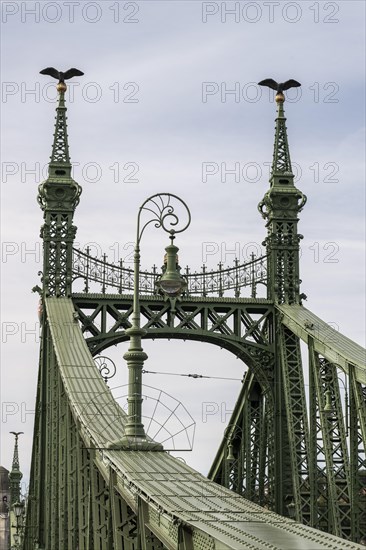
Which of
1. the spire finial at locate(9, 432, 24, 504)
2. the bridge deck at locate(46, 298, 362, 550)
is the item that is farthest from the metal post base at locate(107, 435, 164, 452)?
the spire finial at locate(9, 432, 24, 504)

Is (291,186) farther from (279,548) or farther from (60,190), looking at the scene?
(279,548)

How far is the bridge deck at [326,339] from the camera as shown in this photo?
4847 cm

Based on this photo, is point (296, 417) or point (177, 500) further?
point (296, 417)

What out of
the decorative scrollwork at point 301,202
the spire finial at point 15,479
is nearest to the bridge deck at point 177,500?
the decorative scrollwork at point 301,202

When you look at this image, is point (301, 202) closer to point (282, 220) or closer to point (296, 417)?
point (282, 220)

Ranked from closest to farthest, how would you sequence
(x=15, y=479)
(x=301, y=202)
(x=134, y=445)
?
(x=134, y=445)
(x=301, y=202)
(x=15, y=479)

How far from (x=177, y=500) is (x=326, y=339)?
79.5 ft

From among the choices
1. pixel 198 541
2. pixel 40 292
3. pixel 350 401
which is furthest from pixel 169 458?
pixel 40 292

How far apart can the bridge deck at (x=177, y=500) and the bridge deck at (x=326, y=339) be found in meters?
9.16

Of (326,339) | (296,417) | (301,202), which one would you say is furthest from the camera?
(301,202)

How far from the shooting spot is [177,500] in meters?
28.1

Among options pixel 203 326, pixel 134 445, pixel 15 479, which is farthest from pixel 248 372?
pixel 134 445

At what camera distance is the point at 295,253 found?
59.2 m

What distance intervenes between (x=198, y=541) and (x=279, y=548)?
2.53 m
